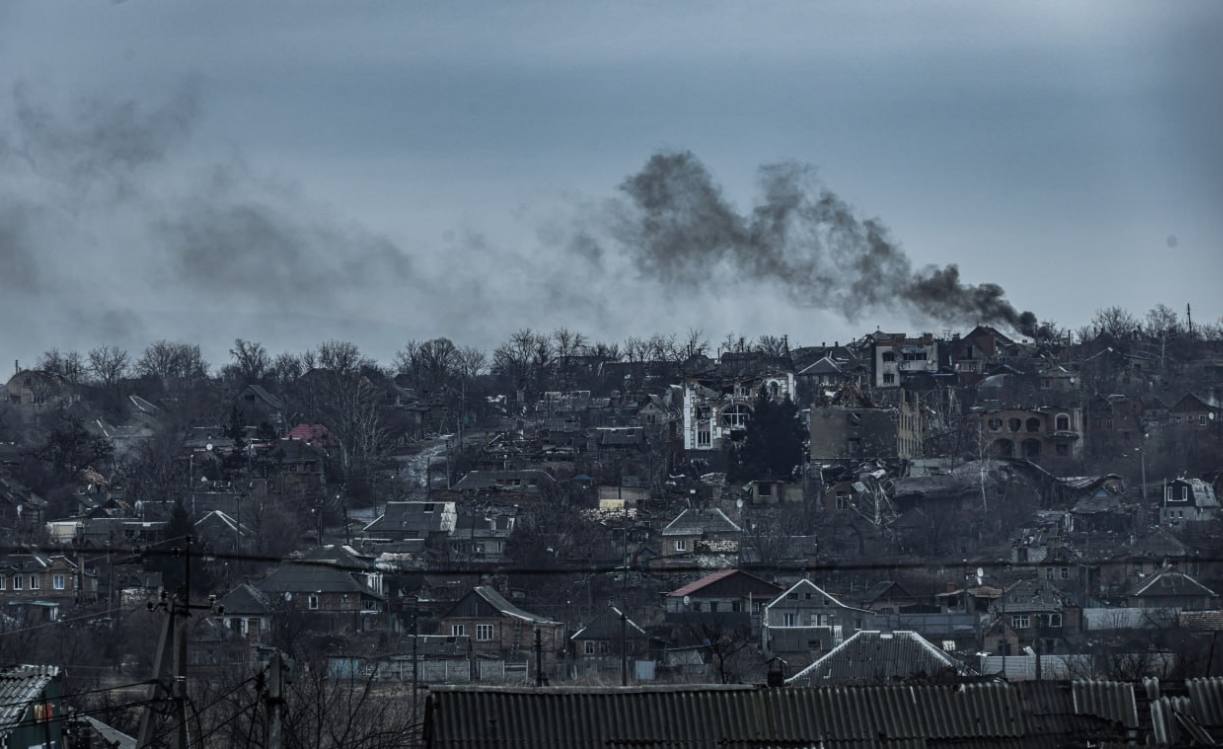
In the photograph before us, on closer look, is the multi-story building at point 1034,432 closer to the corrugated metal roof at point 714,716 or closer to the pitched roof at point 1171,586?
the pitched roof at point 1171,586

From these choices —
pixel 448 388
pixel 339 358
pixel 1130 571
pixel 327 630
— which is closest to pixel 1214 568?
pixel 1130 571

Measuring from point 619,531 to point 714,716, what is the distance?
122 feet

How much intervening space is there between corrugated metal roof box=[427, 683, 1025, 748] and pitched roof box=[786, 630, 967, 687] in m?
14.5

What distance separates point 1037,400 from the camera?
221 feet

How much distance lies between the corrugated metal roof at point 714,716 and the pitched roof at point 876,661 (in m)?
14.5

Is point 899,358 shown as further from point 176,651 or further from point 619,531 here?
point 176,651

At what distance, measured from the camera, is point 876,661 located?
88.9 ft

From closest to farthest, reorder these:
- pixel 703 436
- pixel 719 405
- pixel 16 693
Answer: pixel 16 693, pixel 703 436, pixel 719 405

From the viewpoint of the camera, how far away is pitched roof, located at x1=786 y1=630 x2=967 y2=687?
26344 millimetres

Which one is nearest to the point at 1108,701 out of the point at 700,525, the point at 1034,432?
the point at 700,525

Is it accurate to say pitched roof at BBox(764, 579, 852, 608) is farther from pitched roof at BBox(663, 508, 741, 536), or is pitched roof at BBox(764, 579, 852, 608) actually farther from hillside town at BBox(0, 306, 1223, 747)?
pitched roof at BBox(663, 508, 741, 536)

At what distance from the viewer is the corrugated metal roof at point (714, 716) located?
1100 cm

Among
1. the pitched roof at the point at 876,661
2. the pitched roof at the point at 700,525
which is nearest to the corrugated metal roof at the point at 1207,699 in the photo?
the pitched roof at the point at 876,661

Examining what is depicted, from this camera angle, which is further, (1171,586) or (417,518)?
(417,518)
